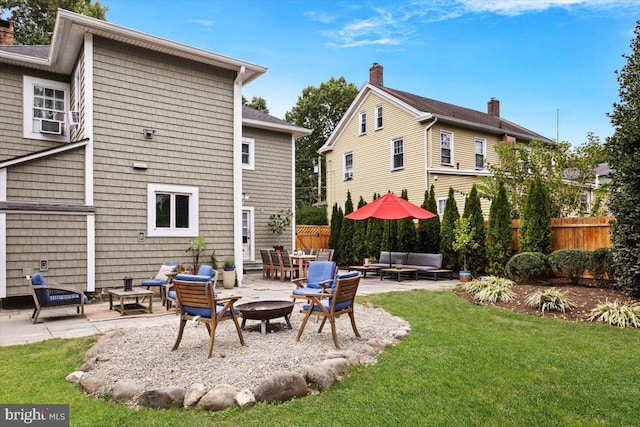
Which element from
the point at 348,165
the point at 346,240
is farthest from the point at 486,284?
the point at 348,165

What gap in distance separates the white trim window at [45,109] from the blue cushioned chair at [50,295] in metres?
4.92

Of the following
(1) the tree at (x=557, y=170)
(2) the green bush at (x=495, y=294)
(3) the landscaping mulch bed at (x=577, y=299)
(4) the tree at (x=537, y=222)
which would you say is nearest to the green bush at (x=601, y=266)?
(3) the landscaping mulch bed at (x=577, y=299)

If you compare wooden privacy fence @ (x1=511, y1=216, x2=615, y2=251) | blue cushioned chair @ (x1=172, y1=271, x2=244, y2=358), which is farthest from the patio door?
blue cushioned chair @ (x1=172, y1=271, x2=244, y2=358)

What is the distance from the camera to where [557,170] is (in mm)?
12148

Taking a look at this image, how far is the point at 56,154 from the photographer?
857 cm

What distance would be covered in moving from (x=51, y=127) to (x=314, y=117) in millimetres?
25585

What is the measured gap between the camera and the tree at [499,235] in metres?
11.6

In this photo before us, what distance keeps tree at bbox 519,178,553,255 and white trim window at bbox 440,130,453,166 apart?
6.60 metres

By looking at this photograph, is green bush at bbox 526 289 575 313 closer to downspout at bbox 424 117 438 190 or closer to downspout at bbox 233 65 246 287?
downspout at bbox 233 65 246 287

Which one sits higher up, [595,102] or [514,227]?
[595,102]

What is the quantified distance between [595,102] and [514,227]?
31.4 ft

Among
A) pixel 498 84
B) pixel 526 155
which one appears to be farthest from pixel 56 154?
pixel 498 84

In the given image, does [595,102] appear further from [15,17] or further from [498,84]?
[15,17]

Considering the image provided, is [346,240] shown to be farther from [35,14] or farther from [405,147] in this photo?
[35,14]
